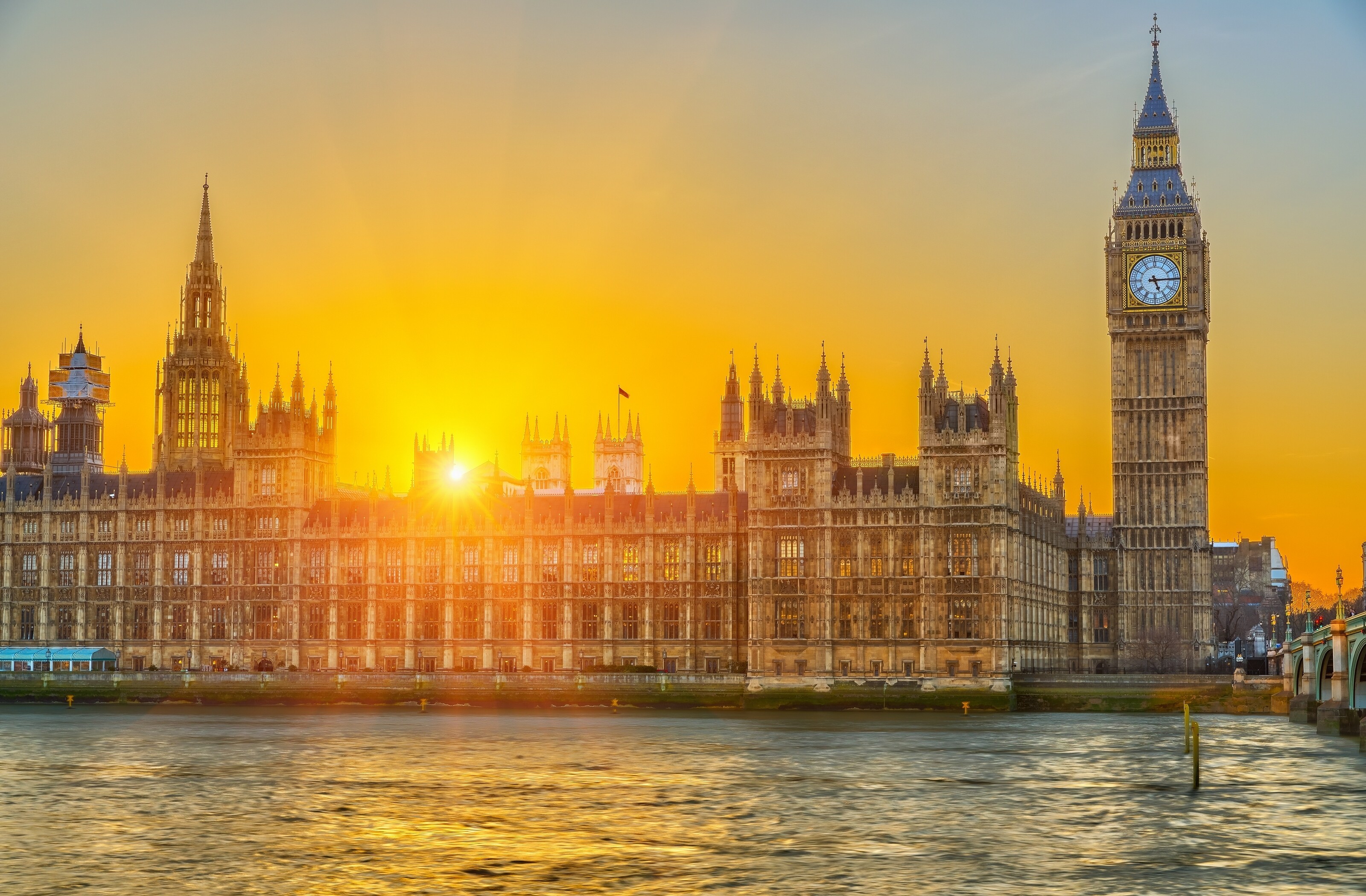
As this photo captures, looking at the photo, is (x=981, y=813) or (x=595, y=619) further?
(x=595, y=619)

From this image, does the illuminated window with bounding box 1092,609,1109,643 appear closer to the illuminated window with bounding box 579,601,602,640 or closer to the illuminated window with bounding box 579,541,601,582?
the illuminated window with bounding box 579,601,602,640

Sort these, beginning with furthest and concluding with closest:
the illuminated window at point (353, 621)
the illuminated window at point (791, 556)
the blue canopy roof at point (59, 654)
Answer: the blue canopy roof at point (59, 654), the illuminated window at point (353, 621), the illuminated window at point (791, 556)

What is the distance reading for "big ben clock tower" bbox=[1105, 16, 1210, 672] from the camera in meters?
157

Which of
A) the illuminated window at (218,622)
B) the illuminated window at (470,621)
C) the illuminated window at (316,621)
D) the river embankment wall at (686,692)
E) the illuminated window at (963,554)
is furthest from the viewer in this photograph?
the illuminated window at (218,622)

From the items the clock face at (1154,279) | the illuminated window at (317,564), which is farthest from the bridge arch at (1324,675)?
the illuminated window at (317,564)

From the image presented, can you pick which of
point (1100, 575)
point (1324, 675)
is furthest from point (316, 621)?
point (1324, 675)

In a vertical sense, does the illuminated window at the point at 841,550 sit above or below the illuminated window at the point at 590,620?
above

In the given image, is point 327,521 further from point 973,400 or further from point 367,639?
point 973,400

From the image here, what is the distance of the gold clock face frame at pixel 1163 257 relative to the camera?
525 ft

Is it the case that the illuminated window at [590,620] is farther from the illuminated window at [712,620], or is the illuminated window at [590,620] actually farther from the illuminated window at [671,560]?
the illuminated window at [712,620]

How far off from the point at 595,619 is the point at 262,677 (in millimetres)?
25658

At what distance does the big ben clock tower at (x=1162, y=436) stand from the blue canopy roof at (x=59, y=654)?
83.1m

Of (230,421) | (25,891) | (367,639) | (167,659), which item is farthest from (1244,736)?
(230,421)

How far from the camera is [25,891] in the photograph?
42906 mm
